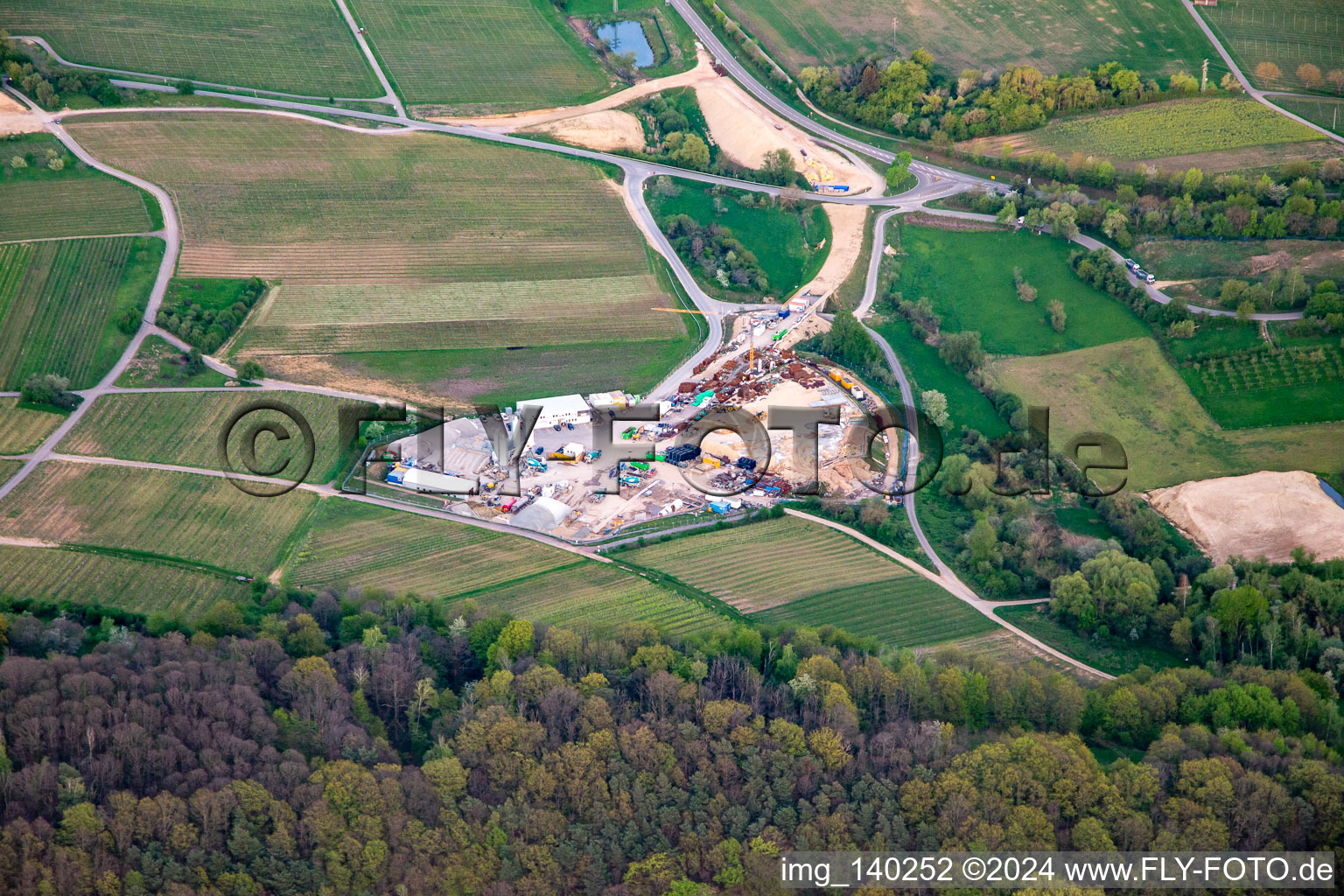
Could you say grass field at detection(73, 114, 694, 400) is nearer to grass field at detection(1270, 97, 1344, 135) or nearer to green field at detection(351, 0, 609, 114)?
green field at detection(351, 0, 609, 114)

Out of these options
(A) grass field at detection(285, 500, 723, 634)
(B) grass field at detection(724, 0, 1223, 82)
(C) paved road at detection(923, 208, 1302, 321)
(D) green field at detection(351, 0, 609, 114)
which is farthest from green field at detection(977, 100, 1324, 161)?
(A) grass field at detection(285, 500, 723, 634)

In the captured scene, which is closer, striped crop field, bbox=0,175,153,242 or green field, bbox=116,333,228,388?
green field, bbox=116,333,228,388

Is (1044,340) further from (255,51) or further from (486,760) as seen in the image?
(255,51)

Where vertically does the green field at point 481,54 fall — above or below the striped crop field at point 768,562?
above

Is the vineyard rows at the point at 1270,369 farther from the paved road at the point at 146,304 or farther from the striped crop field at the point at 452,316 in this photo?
the paved road at the point at 146,304

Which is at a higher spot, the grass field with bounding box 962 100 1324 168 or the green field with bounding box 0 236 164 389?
the grass field with bounding box 962 100 1324 168

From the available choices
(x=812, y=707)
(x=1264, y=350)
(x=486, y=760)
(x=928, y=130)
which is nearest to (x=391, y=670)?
(x=486, y=760)

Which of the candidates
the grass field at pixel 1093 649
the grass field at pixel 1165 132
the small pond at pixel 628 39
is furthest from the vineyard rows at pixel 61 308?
the grass field at pixel 1165 132

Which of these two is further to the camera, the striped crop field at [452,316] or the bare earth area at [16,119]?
the bare earth area at [16,119]
